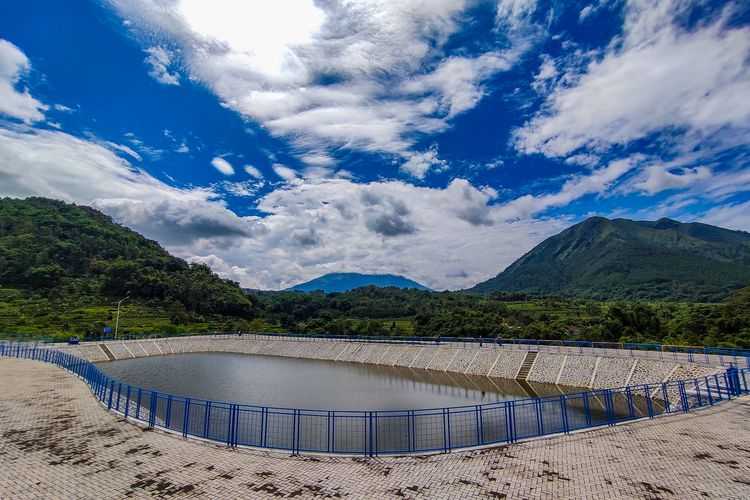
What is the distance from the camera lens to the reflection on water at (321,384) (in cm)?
2986

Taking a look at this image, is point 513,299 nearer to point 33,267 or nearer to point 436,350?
point 436,350

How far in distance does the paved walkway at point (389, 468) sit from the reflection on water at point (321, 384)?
14.1m

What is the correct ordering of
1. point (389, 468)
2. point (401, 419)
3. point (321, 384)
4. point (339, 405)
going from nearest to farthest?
1. point (389, 468)
2. point (401, 419)
3. point (339, 405)
4. point (321, 384)

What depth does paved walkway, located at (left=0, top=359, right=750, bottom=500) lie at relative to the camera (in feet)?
34.7

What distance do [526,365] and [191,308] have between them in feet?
269

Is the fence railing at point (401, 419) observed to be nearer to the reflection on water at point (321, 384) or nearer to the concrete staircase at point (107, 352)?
the reflection on water at point (321, 384)

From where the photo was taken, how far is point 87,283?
93.1 metres

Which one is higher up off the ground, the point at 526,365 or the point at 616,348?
the point at 616,348

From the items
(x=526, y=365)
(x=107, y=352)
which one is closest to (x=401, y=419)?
(x=526, y=365)

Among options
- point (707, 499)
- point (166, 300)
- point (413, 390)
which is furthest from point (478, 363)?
point (166, 300)

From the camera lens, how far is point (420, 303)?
122 m

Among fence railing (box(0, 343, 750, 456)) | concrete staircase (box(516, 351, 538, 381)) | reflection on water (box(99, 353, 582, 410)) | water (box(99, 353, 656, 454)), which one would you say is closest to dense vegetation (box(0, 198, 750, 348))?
concrete staircase (box(516, 351, 538, 381))

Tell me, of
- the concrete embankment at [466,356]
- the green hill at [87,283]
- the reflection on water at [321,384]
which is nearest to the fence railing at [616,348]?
the concrete embankment at [466,356]

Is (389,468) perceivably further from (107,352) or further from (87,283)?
(87,283)
